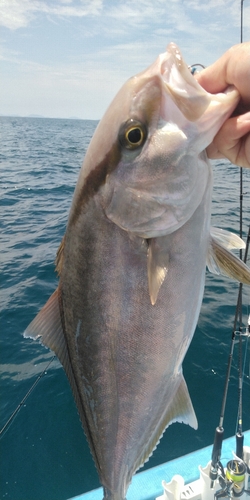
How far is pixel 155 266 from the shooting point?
1.47m

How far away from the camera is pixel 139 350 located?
5.38 ft

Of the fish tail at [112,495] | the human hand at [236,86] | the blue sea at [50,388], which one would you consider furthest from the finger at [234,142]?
the blue sea at [50,388]

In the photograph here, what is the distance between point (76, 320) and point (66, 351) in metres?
0.23

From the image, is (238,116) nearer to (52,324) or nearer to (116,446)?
(52,324)

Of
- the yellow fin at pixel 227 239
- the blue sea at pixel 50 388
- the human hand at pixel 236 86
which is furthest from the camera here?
the blue sea at pixel 50 388

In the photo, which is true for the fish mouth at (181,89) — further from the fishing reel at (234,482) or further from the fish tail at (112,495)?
the fishing reel at (234,482)

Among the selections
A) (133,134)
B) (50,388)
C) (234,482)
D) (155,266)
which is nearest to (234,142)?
(133,134)

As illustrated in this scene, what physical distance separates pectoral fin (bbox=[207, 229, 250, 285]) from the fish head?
0.84 ft

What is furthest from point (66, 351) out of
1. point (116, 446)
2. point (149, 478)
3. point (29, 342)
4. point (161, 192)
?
point (29, 342)

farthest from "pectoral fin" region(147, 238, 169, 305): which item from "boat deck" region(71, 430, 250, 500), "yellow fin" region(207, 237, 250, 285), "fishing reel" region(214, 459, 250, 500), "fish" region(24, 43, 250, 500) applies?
"boat deck" region(71, 430, 250, 500)

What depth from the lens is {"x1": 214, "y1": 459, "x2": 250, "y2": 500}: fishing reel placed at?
3.23m

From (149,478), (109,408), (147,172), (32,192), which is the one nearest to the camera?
(147,172)

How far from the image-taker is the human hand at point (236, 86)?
147 cm

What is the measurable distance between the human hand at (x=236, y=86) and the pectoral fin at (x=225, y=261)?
1.25 feet
